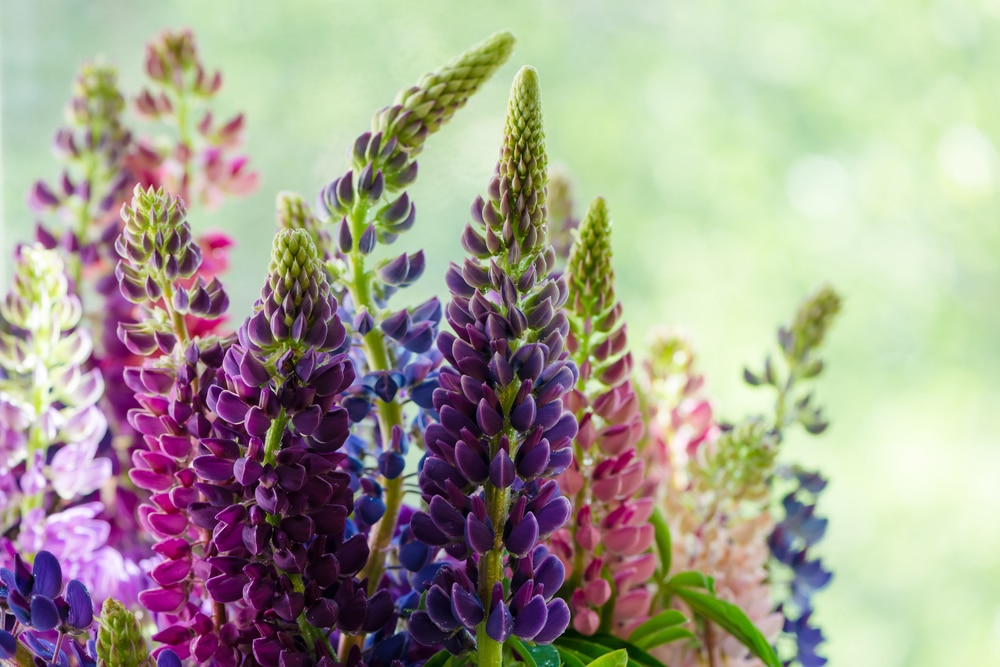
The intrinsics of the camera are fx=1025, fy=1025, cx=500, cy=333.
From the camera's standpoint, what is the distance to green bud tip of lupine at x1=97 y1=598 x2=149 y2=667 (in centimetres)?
31

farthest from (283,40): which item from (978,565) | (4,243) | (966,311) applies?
(978,565)

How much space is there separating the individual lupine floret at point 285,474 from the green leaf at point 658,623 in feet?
0.42

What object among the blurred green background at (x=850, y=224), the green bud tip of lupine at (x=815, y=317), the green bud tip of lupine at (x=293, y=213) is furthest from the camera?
the blurred green background at (x=850, y=224)

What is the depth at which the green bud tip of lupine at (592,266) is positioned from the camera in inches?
15.4

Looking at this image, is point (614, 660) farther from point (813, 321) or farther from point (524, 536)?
point (813, 321)

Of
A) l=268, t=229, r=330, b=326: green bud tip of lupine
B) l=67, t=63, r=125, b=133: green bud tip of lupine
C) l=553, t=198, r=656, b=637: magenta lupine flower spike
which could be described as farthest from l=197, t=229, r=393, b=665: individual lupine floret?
l=67, t=63, r=125, b=133: green bud tip of lupine

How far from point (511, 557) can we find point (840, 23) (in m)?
1.33

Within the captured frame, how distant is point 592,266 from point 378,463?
11 cm

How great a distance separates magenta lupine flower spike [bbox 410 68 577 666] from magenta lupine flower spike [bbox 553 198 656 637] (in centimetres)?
6

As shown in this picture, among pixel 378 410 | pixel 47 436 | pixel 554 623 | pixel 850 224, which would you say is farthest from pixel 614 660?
pixel 850 224

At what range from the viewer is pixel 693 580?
0.43m

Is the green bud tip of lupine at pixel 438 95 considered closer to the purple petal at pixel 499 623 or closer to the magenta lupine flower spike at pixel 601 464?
the magenta lupine flower spike at pixel 601 464

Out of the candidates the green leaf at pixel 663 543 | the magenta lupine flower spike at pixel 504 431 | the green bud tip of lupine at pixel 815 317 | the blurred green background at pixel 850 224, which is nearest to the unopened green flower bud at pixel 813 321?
the green bud tip of lupine at pixel 815 317

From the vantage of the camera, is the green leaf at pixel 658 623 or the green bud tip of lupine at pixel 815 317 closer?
the green leaf at pixel 658 623
